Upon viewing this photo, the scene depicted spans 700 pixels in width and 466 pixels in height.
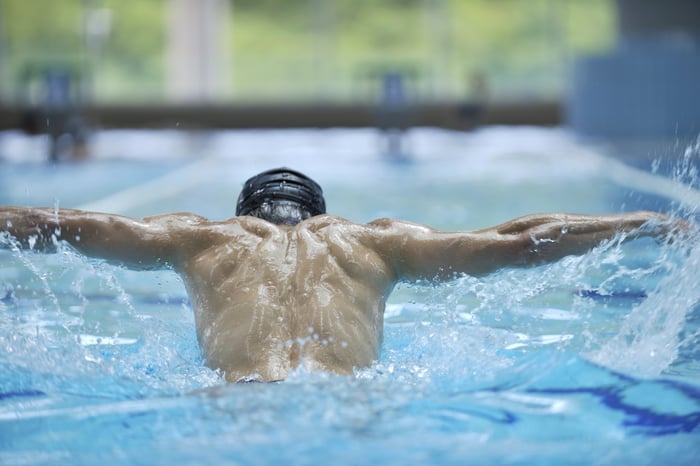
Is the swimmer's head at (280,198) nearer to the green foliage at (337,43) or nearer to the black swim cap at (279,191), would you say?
the black swim cap at (279,191)

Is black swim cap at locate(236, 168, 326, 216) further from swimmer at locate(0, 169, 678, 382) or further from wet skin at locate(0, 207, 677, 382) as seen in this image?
wet skin at locate(0, 207, 677, 382)

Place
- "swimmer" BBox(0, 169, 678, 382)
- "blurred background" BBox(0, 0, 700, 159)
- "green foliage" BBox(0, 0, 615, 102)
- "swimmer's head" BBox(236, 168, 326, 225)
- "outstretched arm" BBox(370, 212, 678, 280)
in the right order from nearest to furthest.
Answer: "swimmer" BBox(0, 169, 678, 382)
"outstretched arm" BBox(370, 212, 678, 280)
"swimmer's head" BBox(236, 168, 326, 225)
"blurred background" BBox(0, 0, 700, 159)
"green foliage" BBox(0, 0, 615, 102)

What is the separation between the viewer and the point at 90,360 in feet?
10.9

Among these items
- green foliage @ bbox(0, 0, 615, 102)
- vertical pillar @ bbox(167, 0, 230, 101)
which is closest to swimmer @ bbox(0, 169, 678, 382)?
green foliage @ bbox(0, 0, 615, 102)

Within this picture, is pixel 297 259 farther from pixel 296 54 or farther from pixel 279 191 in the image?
pixel 296 54

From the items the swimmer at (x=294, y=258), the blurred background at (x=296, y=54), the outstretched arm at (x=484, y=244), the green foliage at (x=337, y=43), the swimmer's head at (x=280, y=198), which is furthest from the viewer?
the green foliage at (x=337, y=43)

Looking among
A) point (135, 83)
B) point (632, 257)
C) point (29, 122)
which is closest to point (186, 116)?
point (135, 83)

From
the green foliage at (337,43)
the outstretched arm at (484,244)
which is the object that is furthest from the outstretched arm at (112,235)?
the green foliage at (337,43)

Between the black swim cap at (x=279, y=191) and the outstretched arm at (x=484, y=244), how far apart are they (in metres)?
0.30

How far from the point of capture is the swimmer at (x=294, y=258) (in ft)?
9.09

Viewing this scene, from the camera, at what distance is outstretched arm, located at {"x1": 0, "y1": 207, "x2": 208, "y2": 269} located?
302 cm

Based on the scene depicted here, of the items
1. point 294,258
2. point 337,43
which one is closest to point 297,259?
point 294,258

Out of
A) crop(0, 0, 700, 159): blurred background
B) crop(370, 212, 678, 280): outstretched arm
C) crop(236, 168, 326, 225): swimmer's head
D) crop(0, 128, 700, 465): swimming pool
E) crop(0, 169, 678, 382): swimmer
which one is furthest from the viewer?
crop(0, 0, 700, 159): blurred background

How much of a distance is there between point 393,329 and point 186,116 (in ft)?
61.7
